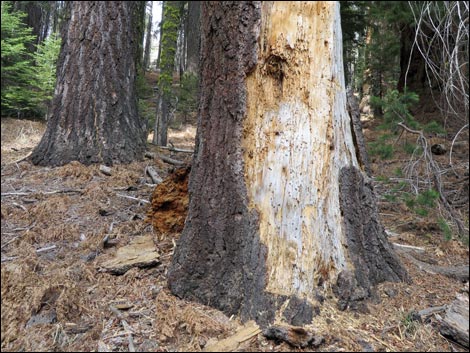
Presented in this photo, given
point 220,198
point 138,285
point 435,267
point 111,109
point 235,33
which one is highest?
point 235,33

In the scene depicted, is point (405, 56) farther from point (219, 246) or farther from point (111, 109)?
point (219, 246)

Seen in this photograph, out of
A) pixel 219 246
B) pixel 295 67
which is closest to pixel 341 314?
pixel 219 246

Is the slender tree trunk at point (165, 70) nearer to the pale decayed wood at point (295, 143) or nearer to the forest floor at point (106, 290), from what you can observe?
the forest floor at point (106, 290)

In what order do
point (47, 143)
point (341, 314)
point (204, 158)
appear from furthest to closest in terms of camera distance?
point (47, 143), point (204, 158), point (341, 314)

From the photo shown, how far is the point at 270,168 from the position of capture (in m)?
2.21

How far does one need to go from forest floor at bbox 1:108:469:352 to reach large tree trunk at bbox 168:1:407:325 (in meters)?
0.19

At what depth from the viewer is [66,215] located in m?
2.99

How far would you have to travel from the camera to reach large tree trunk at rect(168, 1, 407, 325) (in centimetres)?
217

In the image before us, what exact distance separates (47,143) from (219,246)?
8.72ft

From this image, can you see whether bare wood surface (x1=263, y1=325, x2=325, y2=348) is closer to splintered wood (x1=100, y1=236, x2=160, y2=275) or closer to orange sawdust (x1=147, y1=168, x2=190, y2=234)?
splintered wood (x1=100, y1=236, x2=160, y2=275)

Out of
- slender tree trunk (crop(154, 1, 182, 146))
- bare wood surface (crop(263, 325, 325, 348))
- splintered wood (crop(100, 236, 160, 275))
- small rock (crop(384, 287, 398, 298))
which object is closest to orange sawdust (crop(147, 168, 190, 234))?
splintered wood (crop(100, 236, 160, 275))

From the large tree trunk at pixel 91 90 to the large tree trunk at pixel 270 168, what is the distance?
2.28 meters

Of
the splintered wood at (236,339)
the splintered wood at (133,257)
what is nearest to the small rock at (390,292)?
the splintered wood at (236,339)

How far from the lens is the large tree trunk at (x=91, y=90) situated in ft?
13.0
